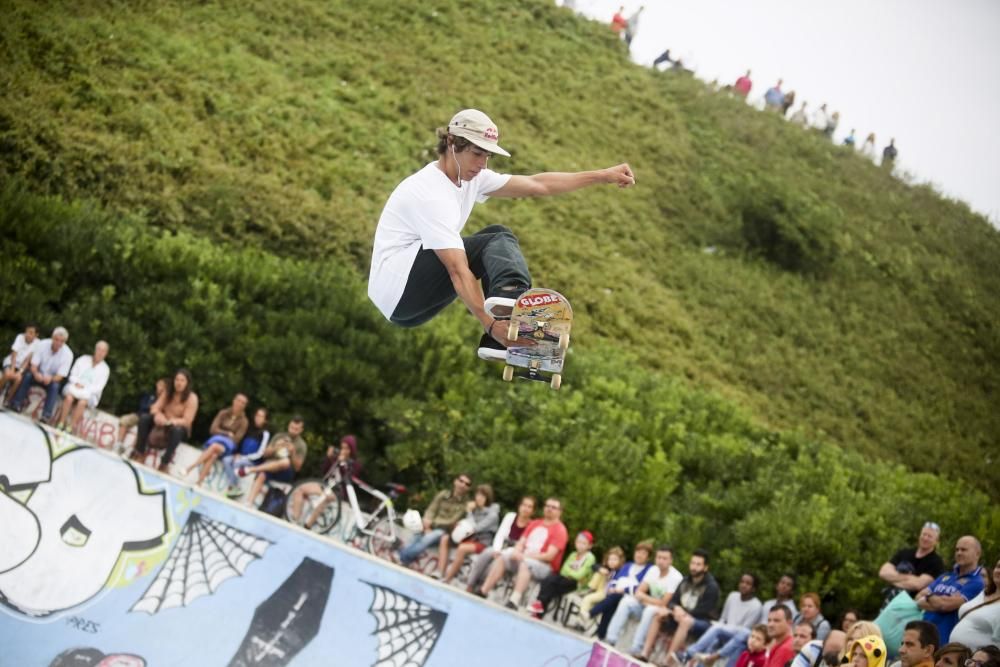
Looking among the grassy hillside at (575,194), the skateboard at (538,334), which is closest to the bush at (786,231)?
the grassy hillside at (575,194)

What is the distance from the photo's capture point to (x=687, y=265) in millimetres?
24625

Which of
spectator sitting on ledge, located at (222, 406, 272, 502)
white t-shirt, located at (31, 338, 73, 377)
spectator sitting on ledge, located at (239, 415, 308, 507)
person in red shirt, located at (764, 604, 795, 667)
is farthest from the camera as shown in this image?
white t-shirt, located at (31, 338, 73, 377)

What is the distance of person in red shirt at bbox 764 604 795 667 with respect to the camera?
29.1 feet

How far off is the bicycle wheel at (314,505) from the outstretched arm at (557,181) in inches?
255

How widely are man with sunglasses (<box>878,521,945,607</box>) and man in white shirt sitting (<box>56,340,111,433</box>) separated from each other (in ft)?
29.5

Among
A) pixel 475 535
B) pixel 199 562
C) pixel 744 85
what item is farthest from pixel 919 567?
pixel 744 85

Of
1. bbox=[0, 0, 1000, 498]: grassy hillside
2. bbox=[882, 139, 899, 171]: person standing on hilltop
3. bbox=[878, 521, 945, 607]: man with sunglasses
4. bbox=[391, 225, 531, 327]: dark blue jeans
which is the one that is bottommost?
bbox=[878, 521, 945, 607]: man with sunglasses

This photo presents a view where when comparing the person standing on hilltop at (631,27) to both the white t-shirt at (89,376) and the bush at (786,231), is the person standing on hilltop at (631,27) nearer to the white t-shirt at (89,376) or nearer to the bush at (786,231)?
the bush at (786,231)

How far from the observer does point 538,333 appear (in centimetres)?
592

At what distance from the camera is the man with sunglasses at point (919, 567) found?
899 cm

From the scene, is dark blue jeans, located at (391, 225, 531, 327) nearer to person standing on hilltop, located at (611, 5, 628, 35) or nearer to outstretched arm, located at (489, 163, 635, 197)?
outstretched arm, located at (489, 163, 635, 197)

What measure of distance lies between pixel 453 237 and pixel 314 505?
23.2 feet

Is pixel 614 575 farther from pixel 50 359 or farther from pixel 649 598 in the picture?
pixel 50 359

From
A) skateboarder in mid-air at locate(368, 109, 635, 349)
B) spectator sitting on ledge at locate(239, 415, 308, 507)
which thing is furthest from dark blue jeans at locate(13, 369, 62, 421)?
skateboarder in mid-air at locate(368, 109, 635, 349)
